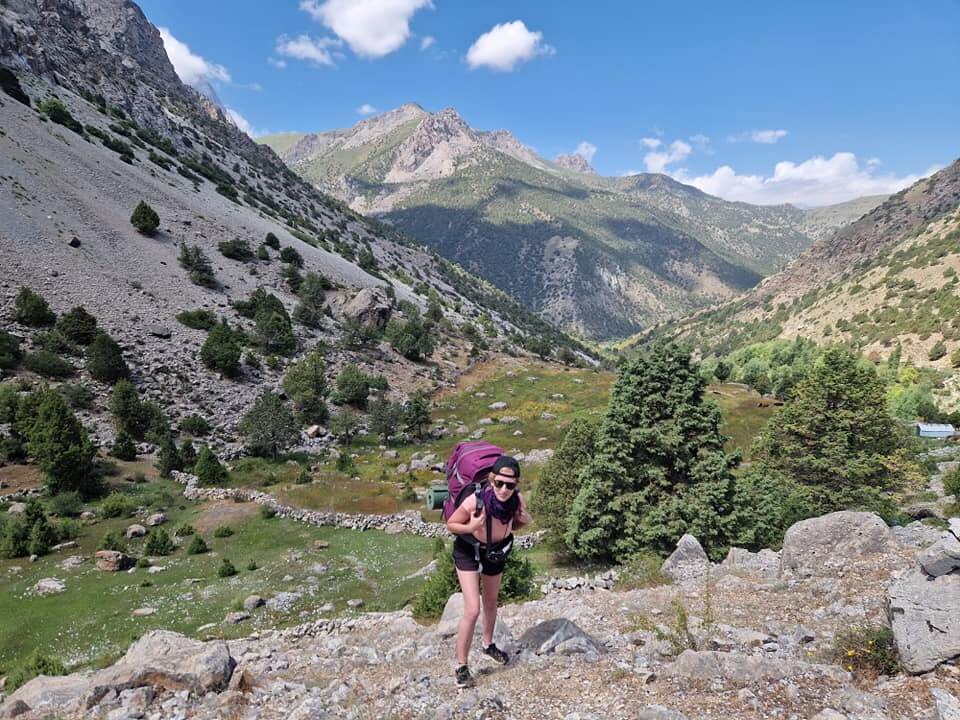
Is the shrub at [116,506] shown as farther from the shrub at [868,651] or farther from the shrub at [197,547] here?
the shrub at [868,651]

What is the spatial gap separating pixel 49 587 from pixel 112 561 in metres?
2.68

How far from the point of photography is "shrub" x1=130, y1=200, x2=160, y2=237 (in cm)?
6444

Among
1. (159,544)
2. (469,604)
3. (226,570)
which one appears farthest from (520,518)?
(159,544)

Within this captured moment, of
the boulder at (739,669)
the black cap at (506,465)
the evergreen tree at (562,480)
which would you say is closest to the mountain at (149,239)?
the evergreen tree at (562,480)

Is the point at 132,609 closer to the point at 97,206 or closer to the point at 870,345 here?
the point at 97,206

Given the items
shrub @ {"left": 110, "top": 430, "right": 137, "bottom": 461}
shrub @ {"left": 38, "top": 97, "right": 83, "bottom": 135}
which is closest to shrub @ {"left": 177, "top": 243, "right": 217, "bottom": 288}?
shrub @ {"left": 110, "top": 430, "right": 137, "bottom": 461}

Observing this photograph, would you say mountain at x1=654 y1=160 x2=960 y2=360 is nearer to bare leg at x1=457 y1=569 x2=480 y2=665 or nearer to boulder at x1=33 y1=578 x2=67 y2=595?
bare leg at x1=457 y1=569 x2=480 y2=665

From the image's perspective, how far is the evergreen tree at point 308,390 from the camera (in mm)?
51250

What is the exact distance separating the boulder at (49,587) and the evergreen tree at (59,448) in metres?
11.1

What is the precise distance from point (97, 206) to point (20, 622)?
63.0 meters

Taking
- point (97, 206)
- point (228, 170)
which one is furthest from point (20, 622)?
point (228, 170)

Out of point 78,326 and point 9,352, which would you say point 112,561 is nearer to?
point 9,352

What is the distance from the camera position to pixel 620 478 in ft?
67.6

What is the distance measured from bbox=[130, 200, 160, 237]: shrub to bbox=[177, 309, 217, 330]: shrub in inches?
682
